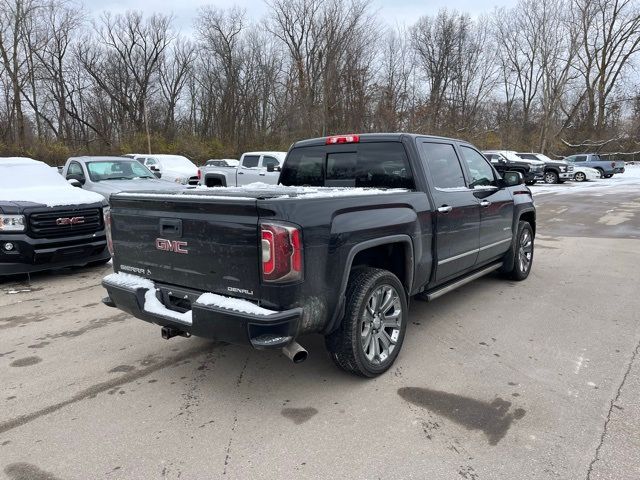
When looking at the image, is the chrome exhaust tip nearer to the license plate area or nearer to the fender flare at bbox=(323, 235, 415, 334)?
the fender flare at bbox=(323, 235, 415, 334)

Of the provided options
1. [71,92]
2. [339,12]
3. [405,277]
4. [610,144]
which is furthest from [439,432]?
[610,144]

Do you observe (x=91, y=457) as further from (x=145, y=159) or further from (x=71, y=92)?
(x=71, y=92)

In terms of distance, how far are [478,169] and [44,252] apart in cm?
573

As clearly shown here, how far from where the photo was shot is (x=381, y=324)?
150 inches

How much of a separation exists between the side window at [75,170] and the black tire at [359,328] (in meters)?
9.14

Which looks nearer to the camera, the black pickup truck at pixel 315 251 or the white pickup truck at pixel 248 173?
the black pickup truck at pixel 315 251

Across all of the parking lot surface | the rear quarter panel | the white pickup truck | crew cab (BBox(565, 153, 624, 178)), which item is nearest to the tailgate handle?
the rear quarter panel

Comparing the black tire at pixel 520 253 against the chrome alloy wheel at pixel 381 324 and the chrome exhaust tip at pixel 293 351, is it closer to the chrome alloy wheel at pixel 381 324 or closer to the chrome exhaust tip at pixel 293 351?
the chrome alloy wheel at pixel 381 324

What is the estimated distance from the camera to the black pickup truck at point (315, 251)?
301 centimetres

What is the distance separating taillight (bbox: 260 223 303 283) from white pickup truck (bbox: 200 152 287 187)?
45.9 ft

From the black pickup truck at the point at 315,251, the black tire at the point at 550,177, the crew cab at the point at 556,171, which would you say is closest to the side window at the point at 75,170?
the black pickup truck at the point at 315,251

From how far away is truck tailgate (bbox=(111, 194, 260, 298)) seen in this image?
10.0ft

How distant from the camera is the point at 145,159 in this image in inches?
801

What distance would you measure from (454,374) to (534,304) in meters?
2.34
